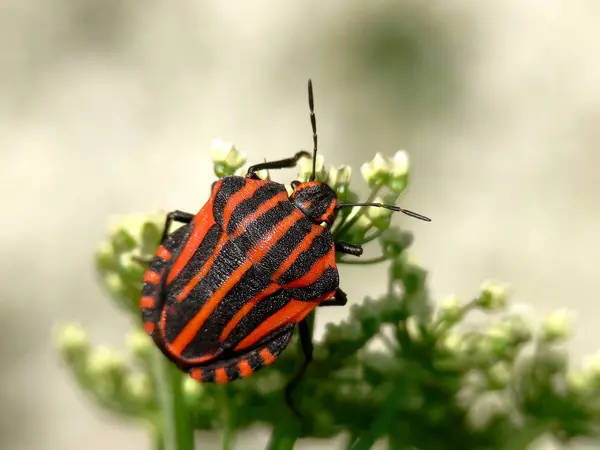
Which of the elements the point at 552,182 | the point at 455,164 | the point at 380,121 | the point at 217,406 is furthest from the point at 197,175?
the point at 217,406

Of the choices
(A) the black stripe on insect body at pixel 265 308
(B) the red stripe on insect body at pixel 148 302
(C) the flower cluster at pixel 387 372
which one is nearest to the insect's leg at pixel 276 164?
(C) the flower cluster at pixel 387 372

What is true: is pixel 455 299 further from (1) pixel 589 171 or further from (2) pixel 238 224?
(1) pixel 589 171

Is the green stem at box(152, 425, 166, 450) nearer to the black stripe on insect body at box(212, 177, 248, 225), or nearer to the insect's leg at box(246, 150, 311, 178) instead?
the black stripe on insect body at box(212, 177, 248, 225)

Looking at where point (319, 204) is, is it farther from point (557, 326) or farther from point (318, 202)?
point (557, 326)

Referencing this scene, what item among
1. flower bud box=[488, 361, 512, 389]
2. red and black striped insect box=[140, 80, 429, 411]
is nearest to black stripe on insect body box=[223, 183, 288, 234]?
red and black striped insect box=[140, 80, 429, 411]

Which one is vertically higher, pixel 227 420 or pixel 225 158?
pixel 225 158

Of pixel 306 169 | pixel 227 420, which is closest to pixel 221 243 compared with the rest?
pixel 306 169

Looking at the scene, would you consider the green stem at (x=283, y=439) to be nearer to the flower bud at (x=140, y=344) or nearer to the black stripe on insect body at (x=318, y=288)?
the black stripe on insect body at (x=318, y=288)

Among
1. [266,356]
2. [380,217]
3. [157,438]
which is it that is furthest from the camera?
[157,438]
